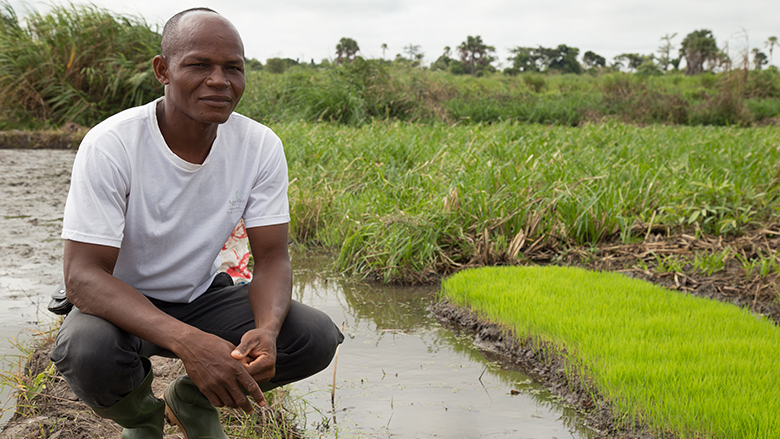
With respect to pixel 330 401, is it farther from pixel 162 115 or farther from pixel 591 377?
pixel 162 115

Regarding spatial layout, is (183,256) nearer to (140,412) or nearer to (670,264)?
(140,412)

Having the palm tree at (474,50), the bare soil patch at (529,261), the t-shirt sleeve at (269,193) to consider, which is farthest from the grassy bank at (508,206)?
the palm tree at (474,50)

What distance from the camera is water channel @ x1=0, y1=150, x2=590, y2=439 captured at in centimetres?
220

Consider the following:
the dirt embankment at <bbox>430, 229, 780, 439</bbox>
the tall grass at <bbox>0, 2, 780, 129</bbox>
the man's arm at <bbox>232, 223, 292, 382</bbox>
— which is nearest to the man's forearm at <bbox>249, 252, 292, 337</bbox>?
the man's arm at <bbox>232, 223, 292, 382</bbox>

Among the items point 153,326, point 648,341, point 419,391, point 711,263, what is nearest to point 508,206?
point 711,263

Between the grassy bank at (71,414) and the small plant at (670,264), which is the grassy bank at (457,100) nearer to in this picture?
the small plant at (670,264)

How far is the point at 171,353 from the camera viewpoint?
1.79 metres

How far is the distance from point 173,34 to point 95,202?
0.55 m

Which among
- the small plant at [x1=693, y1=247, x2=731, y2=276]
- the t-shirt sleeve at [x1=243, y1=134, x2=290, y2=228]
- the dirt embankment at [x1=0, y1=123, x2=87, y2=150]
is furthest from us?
the dirt embankment at [x1=0, y1=123, x2=87, y2=150]

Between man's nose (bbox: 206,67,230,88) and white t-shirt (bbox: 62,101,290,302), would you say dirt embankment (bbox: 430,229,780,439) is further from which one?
man's nose (bbox: 206,67,230,88)

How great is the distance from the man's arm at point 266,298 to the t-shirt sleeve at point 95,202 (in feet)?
1.35

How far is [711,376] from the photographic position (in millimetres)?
2240

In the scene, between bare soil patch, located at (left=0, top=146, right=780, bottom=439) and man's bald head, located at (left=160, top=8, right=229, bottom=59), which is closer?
man's bald head, located at (left=160, top=8, right=229, bottom=59)

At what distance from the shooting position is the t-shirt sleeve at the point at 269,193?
76.2 inches
